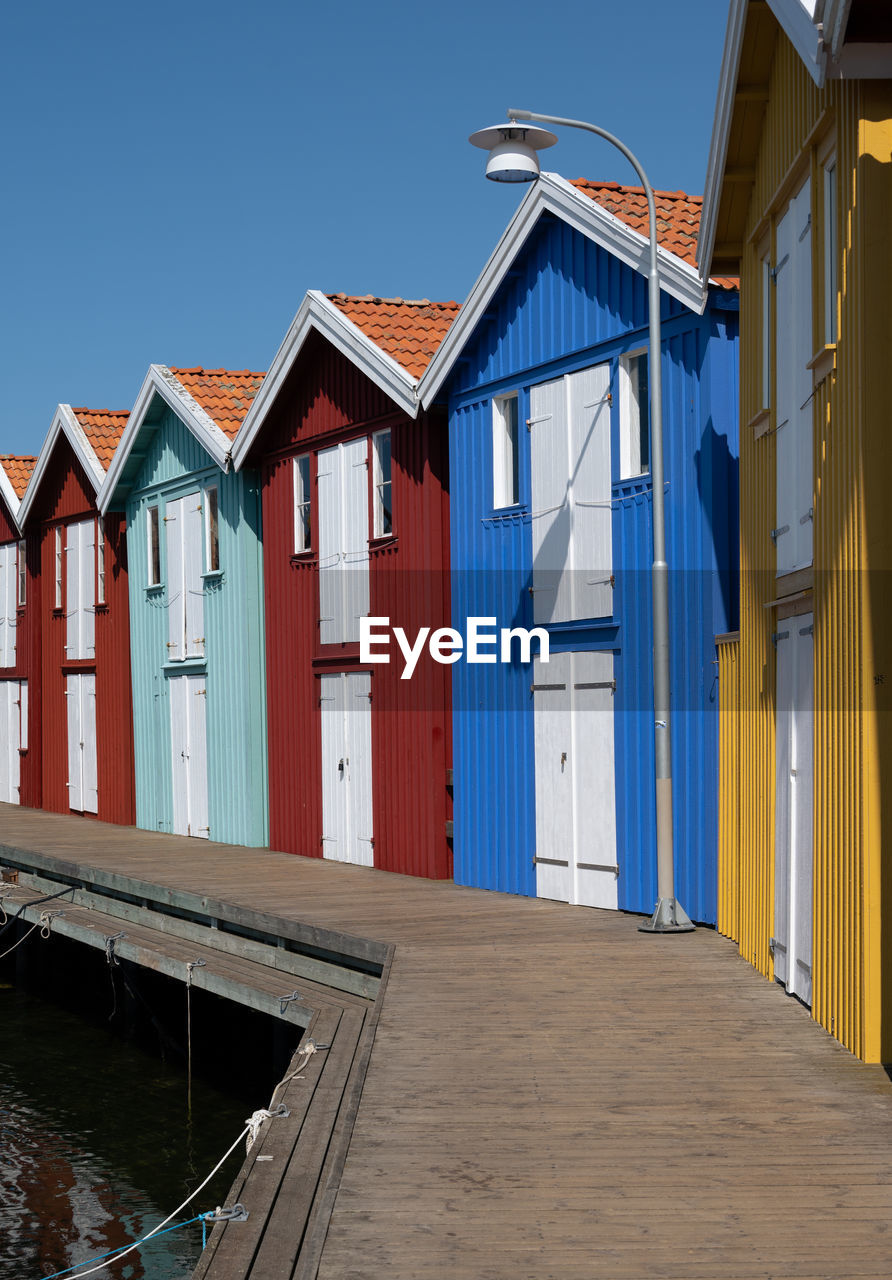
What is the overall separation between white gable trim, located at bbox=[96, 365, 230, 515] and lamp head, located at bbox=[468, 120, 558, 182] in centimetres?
986

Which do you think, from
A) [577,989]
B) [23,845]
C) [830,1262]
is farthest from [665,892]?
[23,845]

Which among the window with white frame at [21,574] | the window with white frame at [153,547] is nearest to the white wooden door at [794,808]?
the window with white frame at [153,547]

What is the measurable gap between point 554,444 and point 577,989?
6683mm

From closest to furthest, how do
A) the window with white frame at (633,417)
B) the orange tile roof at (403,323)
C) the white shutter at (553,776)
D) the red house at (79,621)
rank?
1. the window with white frame at (633,417)
2. the white shutter at (553,776)
3. the orange tile roof at (403,323)
4. the red house at (79,621)

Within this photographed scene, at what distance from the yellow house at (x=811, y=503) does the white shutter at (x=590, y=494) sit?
2208mm

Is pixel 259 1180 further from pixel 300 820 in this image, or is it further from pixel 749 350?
pixel 300 820

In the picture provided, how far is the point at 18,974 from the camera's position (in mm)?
22469

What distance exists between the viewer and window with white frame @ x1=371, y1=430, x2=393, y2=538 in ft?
60.8

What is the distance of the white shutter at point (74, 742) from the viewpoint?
1131 inches

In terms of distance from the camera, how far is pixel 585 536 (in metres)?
15.0

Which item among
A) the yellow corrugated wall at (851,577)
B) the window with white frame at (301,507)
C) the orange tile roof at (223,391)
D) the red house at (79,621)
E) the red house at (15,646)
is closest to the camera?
the yellow corrugated wall at (851,577)

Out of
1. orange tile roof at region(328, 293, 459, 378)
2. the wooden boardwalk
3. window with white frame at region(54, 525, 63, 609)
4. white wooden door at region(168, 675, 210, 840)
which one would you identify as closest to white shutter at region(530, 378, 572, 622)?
orange tile roof at region(328, 293, 459, 378)

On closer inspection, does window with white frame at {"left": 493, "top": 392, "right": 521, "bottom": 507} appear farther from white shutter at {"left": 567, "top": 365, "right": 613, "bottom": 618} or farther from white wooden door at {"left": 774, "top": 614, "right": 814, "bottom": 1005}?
white wooden door at {"left": 774, "top": 614, "right": 814, "bottom": 1005}

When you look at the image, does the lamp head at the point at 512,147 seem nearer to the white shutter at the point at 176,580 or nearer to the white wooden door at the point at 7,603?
the white shutter at the point at 176,580
